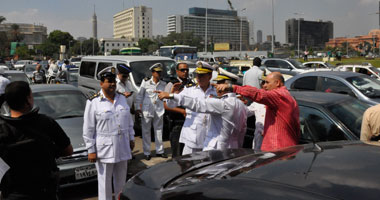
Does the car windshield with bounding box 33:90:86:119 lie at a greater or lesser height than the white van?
lesser

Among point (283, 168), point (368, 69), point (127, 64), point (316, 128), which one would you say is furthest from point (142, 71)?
point (368, 69)

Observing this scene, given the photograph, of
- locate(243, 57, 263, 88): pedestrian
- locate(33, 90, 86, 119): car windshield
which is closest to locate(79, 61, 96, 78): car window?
locate(33, 90, 86, 119): car windshield

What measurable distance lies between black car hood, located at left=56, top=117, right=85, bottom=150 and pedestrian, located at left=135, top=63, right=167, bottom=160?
1200 millimetres

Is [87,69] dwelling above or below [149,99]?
above

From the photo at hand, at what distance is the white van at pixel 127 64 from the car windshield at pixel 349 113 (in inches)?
192

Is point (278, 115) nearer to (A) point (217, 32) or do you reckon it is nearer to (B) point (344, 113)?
(B) point (344, 113)

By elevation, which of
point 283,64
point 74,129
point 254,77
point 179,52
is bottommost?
point 74,129

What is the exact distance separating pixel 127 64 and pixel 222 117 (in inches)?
205

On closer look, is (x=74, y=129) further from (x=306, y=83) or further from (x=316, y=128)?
(x=306, y=83)

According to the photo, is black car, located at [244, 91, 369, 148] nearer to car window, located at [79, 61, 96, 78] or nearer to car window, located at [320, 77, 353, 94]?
car window, located at [320, 77, 353, 94]

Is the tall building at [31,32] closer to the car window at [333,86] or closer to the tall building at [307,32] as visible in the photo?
the tall building at [307,32]

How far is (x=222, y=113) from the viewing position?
404 centimetres

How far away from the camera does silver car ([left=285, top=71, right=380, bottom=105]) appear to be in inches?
335

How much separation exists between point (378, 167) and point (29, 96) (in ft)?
8.58
